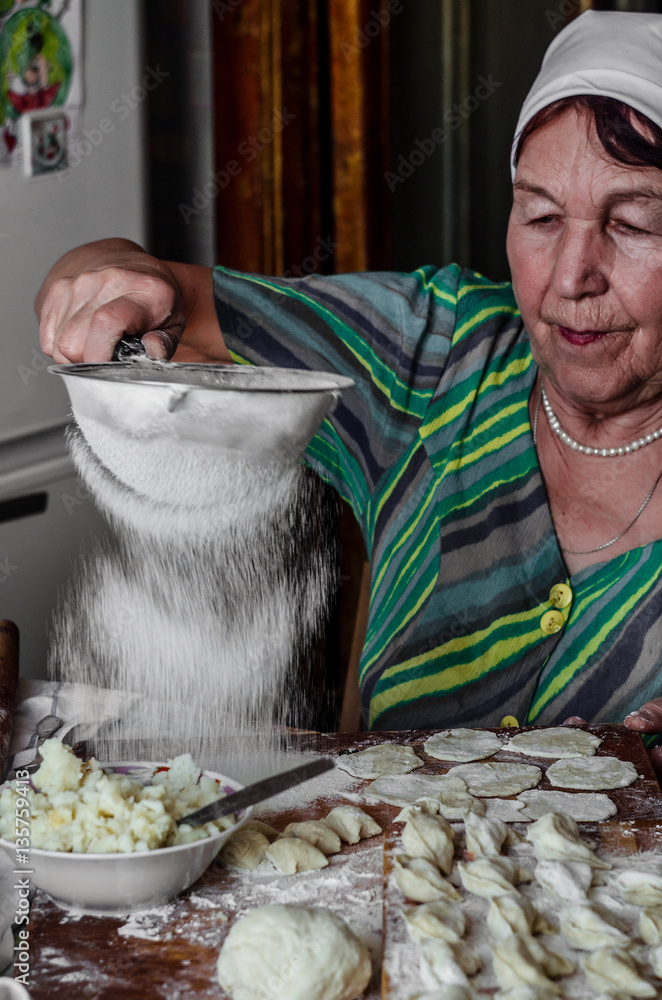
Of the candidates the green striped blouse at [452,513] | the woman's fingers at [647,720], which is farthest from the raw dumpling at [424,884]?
the green striped blouse at [452,513]

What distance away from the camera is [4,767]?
113 cm

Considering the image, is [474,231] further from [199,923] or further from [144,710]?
[199,923]

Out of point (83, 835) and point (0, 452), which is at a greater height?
point (0, 452)

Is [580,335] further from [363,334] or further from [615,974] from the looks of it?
[615,974]

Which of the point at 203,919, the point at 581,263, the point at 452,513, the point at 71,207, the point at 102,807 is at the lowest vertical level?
the point at 203,919

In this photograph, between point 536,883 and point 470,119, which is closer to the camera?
point 536,883

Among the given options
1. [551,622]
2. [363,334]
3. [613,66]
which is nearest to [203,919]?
[551,622]

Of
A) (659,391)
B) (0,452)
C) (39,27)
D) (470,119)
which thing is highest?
(470,119)

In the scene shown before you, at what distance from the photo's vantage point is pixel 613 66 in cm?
124

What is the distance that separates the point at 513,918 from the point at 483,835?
0.14 metres

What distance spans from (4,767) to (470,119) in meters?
2.94

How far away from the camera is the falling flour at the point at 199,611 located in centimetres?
116

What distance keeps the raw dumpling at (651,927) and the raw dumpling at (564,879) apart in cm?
5

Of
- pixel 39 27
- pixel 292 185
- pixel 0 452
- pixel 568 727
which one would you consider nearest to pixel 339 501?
pixel 292 185
